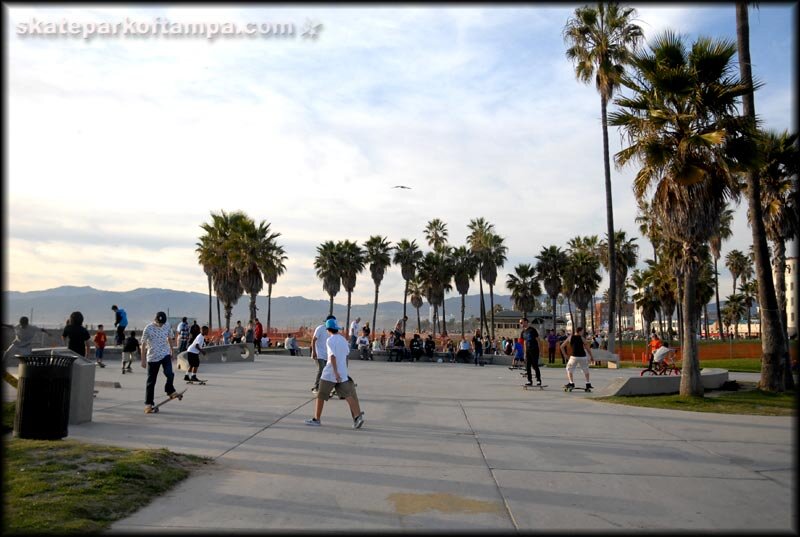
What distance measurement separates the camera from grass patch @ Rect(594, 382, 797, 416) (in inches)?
501

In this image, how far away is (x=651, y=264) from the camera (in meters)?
57.1

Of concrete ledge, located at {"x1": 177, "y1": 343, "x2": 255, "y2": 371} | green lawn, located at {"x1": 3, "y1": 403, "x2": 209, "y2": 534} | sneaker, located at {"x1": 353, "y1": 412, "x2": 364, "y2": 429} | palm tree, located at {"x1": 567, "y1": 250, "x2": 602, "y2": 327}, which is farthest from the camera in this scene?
palm tree, located at {"x1": 567, "y1": 250, "x2": 602, "y2": 327}

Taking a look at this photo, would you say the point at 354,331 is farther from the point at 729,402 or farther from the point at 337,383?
the point at 337,383

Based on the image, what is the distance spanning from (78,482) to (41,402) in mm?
2371

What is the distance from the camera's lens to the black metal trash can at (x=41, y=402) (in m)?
7.88

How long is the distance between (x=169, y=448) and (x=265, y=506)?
2.92 m

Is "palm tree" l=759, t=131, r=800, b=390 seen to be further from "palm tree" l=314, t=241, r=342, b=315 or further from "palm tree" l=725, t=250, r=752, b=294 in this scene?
"palm tree" l=725, t=250, r=752, b=294

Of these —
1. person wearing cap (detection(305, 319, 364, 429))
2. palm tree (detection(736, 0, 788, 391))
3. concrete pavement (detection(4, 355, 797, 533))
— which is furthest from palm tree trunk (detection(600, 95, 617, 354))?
person wearing cap (detection(305, 319, 364, 429))

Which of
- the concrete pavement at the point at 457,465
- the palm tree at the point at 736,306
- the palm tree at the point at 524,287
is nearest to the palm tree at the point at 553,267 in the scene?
the palm tree at the point at 524,287

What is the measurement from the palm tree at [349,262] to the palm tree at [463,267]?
40.2 ft

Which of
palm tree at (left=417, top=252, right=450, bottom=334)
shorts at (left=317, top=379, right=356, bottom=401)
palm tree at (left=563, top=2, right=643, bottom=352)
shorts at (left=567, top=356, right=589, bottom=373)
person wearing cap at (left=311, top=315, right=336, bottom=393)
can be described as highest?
palm tree at (left=563, top=2, right=643, bottom=352)

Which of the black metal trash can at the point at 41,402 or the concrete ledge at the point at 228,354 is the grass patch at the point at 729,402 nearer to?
the black metal trash can at the point at 41,402

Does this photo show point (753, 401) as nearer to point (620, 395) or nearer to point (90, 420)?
point (620, 395)

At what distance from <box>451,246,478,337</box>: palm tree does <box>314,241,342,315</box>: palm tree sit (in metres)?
14.7
